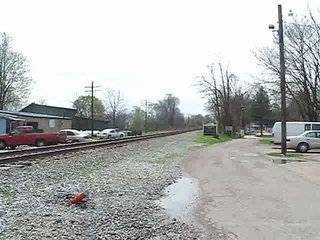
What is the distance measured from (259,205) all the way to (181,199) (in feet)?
6.82

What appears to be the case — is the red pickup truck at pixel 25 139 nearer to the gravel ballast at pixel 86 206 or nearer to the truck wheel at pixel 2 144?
the truck wheel at pixel 2 144

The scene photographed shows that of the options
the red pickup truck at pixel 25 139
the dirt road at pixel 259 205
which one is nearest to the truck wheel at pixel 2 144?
the red pickup truck at pixel 25 139

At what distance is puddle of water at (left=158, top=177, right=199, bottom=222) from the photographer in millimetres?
9680

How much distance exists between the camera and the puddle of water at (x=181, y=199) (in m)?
9.68

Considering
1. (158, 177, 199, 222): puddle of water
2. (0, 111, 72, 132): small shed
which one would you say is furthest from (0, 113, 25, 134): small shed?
(158, 177, 199, 222): puddle of water

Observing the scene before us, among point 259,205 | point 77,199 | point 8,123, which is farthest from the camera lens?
point 8,123

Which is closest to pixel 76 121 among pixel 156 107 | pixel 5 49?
pixel 5 49

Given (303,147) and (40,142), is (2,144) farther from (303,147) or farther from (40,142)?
(303,147)

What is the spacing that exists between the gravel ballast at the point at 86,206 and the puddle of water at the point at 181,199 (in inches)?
9.8

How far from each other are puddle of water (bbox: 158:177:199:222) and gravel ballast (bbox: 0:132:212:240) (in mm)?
248

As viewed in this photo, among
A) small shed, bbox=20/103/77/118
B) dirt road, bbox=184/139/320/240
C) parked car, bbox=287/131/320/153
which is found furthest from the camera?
small shed, bbox=20/103/77/118

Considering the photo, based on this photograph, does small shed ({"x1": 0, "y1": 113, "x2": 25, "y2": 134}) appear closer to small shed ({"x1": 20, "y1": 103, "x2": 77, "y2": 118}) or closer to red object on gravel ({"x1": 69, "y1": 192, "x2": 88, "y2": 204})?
red object on gravel ({"x1": 69, "y1": 192, "x2": 88, "y2": 204})

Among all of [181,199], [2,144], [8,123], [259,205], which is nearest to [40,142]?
[2,144]

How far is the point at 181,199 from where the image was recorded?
37.9 ft
